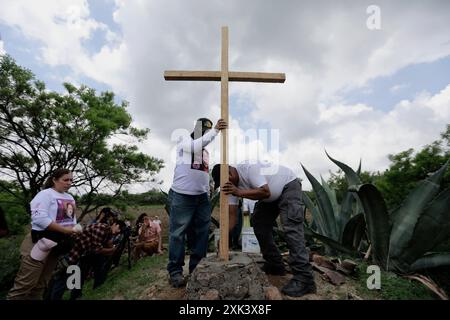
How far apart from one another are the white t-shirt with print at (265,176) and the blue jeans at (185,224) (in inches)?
18.3

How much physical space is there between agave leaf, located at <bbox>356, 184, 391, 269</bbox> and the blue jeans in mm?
1547

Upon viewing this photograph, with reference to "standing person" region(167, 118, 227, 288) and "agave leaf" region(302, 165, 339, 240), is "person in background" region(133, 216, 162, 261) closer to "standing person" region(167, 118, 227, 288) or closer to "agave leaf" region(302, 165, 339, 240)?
"standing person" region(167, 118, 227, 288)

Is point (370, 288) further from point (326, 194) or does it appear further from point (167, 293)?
point (167, 293)

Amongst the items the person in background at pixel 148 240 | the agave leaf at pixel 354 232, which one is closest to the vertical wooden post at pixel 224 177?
the agave leaf at pixel 354 232

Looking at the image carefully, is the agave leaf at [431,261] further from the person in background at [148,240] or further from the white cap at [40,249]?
the person in background at [148,240]

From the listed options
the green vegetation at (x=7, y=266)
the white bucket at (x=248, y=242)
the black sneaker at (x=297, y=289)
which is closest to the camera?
the black sneaker at (x=297, y=289)

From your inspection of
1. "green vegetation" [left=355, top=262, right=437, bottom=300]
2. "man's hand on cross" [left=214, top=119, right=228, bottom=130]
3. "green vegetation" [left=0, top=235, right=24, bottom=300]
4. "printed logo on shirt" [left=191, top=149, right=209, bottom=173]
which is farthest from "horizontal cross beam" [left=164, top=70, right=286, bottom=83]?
"green vegetation" [left=0, top=235, right=24, bottom=300]

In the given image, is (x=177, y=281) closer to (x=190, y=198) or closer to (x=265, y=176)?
(x=190, y=198)

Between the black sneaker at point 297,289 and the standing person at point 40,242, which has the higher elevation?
the standing person at point 40,242

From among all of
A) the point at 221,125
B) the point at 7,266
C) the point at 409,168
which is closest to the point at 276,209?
the point at 221,125

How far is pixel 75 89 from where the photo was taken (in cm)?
969

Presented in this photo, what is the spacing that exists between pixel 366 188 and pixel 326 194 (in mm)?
1199

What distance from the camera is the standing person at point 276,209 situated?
2.33m
